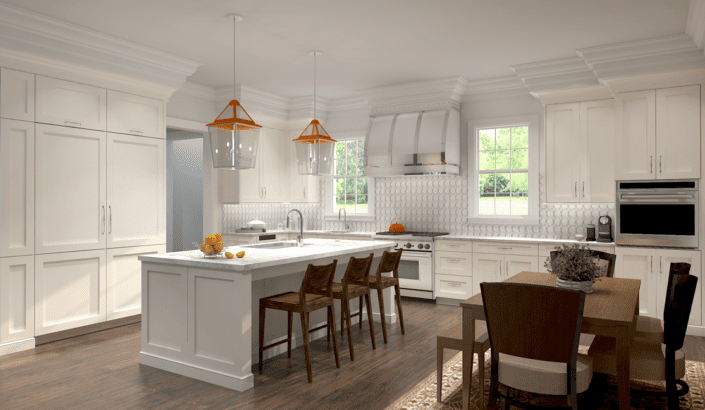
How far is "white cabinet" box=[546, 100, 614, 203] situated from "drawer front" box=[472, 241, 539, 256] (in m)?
0.67

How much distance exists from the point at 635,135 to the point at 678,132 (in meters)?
→ 0.39

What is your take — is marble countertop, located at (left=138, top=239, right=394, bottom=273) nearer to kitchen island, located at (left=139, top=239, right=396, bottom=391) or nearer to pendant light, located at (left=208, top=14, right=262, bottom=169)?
kitchen island, located at (left=139, top=239, right=396, bottom=391)

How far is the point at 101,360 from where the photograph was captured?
4.31 meters

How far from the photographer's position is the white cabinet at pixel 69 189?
474 cm

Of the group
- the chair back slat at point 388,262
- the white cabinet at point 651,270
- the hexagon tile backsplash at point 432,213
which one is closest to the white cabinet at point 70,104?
the hexagon tile backsplash at point 432,213

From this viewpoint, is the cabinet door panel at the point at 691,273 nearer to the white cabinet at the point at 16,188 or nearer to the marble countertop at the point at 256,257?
the marble countertop at the point at 256,257

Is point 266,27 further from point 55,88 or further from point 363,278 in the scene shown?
point 363,278

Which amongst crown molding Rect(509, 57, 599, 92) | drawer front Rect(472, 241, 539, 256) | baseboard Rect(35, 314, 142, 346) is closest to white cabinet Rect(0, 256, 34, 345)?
baseboard Rect(35, 314, 142, 346)

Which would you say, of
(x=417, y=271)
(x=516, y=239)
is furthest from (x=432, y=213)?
(x=516, y=239)

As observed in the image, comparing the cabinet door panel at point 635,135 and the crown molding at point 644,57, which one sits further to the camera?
the cabinet door panel at point 635,135

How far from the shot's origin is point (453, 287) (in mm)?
6516

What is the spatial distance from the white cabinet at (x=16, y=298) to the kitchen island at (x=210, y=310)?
1.36 m

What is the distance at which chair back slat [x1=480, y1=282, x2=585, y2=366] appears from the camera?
93.9 inches

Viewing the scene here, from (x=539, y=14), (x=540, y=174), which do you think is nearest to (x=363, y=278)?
(x=539, y=14)
